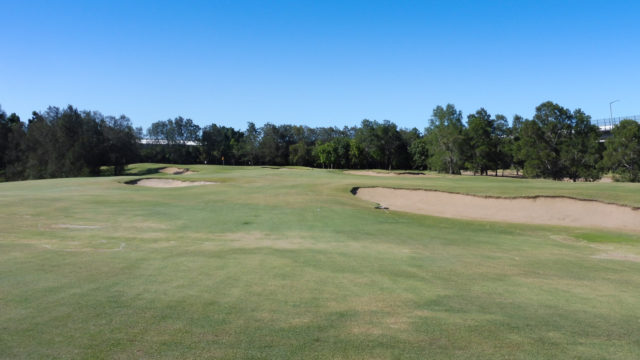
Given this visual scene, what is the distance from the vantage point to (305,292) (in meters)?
7.13

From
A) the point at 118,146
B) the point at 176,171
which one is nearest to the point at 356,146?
the point at 176,171

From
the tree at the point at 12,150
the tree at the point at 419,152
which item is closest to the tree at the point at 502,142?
the tree at the point at 419,152

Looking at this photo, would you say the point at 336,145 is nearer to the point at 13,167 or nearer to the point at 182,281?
the point at 13,167

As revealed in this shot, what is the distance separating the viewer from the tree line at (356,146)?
60156 millimetres

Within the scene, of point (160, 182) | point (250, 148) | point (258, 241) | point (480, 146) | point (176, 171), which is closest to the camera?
point (258, 241)

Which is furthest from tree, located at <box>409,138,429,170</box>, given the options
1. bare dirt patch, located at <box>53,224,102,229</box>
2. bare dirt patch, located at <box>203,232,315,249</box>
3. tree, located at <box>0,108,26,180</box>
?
bare dirt patch, located at <box>53,224,102,229</box>

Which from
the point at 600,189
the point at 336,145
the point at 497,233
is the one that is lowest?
the point at 497,233

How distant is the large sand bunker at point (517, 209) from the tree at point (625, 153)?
42190mm

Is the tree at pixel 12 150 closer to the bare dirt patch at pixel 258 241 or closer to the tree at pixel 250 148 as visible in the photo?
the tree at pixel 250 148

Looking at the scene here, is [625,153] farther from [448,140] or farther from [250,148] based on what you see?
[250,148]

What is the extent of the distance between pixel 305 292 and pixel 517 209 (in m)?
19.1

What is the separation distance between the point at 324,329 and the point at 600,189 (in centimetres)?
2484

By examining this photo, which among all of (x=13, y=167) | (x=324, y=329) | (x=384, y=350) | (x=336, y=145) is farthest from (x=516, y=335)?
(x=336, y=145)

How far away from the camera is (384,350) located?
4.76 meters
